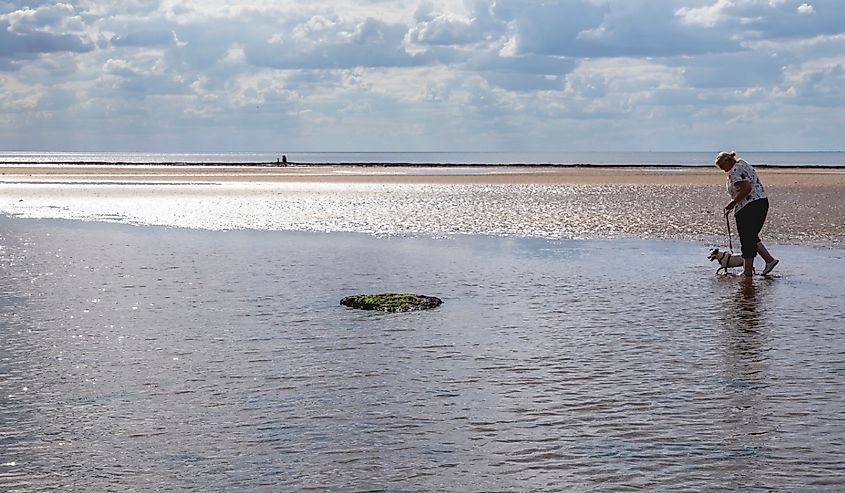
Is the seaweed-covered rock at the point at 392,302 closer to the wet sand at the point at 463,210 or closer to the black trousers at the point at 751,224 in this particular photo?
the black trousers at the point at 751,224

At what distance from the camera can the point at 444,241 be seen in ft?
77.3

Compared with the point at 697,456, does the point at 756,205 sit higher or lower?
higher

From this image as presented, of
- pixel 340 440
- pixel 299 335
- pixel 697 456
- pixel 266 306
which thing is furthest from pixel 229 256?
pixel 697 456

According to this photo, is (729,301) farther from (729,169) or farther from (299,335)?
(299,335)

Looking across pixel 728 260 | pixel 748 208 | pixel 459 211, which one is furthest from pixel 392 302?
pixel 459 211

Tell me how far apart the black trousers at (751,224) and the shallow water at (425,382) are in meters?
0.73

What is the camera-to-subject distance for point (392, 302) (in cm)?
1348

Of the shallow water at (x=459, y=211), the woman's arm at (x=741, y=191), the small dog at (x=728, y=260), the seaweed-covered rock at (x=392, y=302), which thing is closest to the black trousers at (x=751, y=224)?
the woman's arm at (x=741, y=191)

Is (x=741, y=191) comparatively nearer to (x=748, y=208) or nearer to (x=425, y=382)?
(x=748, y=208)

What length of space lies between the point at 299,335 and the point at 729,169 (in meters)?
9.12

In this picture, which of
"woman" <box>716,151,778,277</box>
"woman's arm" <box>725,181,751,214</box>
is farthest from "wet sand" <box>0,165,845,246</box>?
"woman's arm" <box>725,181,751,214</box>

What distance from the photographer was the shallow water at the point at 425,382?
6.62 meters

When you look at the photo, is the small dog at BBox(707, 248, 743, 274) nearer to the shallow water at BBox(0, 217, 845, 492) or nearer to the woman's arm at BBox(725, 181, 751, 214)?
the shallow water at BBox(0, 217, 845, 492)

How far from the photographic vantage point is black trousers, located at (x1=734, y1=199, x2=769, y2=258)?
1680 centimetres
